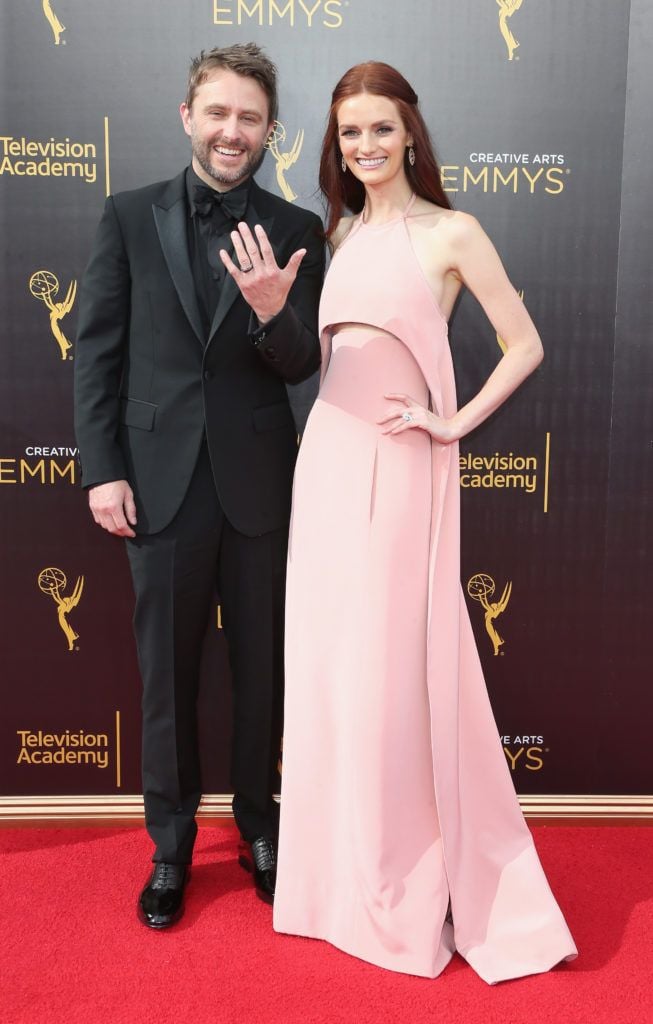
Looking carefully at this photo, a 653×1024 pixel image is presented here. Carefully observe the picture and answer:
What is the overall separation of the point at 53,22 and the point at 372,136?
109 centimetres

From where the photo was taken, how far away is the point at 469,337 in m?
2.83

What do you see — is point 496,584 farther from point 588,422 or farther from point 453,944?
point 453,944

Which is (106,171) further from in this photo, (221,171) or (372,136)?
(372,136)

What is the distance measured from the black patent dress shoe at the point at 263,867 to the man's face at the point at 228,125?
1689 millimetres

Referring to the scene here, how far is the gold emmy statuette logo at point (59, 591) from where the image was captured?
288cm

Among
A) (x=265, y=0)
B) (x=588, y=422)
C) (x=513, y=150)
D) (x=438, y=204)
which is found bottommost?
(x=588, y=422)

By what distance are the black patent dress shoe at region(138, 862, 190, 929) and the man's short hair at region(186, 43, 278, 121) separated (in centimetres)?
190

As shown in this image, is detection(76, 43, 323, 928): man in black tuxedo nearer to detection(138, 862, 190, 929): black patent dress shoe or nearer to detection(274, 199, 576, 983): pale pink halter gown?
detection(138, 862, 190, 929): black patent dress shoe

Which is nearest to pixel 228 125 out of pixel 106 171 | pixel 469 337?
pixel 106 171

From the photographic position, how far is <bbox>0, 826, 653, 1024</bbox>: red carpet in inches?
80.4

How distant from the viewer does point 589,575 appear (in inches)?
115

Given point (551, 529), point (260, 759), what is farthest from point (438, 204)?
point (260, 759)

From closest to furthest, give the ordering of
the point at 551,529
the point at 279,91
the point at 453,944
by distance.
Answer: the point at 453,944
the point at 279,91
the point at 551,529

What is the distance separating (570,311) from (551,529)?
65 centimetres
